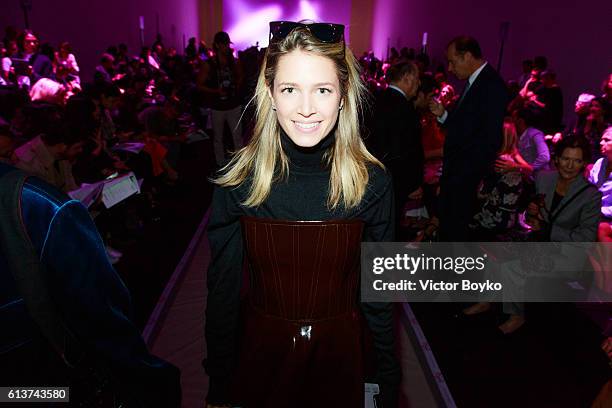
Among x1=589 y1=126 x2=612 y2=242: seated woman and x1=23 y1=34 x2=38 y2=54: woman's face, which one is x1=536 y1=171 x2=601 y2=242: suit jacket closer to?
x1=589 y1=126 x2=612 y2=242: seated woman

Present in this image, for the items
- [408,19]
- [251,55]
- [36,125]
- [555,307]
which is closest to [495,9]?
[251,55]

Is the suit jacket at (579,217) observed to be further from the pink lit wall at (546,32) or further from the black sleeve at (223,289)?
the pink lit wall at (546,32)

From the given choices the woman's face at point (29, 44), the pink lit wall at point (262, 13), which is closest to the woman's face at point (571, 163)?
the woman's face at point (29, 44)

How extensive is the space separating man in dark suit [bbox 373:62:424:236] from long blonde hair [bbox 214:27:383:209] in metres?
2.13

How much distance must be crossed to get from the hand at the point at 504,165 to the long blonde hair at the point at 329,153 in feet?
7.68

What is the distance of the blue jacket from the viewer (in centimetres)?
88

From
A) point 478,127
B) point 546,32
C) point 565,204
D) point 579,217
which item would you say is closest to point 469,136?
point 478,127

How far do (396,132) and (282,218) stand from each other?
94.4 inches

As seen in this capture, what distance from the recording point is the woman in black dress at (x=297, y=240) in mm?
1331

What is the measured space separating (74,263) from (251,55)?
30.1 feet

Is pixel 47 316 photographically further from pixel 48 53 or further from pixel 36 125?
pixel 48 53

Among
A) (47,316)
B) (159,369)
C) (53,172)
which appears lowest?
(53,172)

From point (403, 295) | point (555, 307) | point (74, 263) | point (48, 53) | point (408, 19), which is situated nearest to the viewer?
point (74, 263)

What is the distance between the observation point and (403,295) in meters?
3.86
